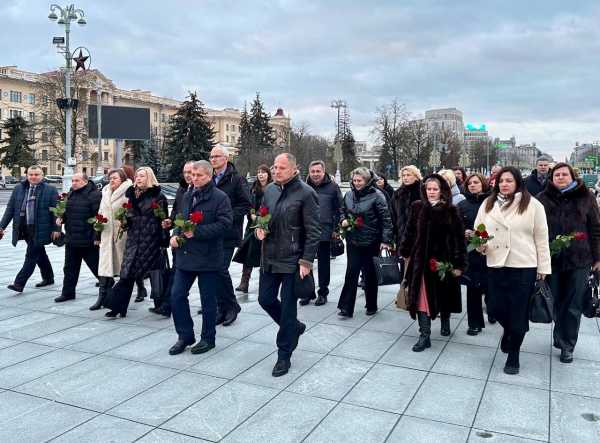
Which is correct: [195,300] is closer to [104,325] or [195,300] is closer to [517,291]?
[104,325]

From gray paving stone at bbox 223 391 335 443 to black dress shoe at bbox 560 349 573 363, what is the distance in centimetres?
254

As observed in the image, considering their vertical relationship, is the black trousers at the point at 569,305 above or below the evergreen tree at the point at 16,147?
below

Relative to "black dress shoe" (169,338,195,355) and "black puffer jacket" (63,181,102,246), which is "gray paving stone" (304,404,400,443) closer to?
"black dress shoe" (169,338,195,355)

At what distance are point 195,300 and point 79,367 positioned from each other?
297cm

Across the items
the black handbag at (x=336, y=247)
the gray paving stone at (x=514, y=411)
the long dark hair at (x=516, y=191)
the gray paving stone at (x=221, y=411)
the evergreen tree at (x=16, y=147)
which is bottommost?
the gray paving stone at (x=221, y=411)

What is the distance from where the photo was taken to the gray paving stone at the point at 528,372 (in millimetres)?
4742

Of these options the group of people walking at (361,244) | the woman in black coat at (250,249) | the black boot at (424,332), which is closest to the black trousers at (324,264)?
the group of people walking at (361,244)

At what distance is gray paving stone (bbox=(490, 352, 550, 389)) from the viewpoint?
15.6 feet

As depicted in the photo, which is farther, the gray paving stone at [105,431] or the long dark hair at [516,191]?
the long dark hair at [516,191]

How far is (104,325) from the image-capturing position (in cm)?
653

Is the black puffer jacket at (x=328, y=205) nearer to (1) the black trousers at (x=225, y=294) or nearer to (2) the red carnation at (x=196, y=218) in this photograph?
(1) the black trousers at (x=225, y=294)

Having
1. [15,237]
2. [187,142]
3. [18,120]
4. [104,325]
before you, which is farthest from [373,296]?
[18,120]

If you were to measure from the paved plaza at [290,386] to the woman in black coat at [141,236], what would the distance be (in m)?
0.53

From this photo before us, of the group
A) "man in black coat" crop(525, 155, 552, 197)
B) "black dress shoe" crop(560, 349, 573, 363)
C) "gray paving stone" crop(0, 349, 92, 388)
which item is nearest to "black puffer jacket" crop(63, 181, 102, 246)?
"gray paving stone" crop(0, 349, 92, 388)
